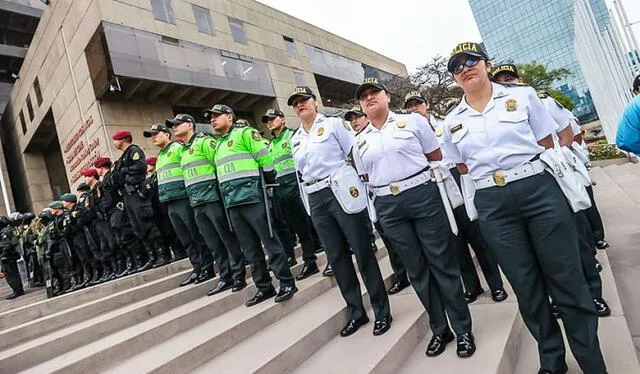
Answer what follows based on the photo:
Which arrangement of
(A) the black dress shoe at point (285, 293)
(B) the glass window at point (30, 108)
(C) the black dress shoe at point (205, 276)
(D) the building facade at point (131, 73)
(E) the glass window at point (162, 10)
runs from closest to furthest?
(A) the black dress shoe at point (285, 293)
(C) the black dress shoe at point (205, 276)
(D) the building facade at point (131, 73)
(E) the glass window at point (162, 10)
(B) the glass window at point (30, 108)

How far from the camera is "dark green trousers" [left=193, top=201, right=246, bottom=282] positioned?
12.7 feet

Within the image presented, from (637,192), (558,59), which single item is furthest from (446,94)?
(558,59)

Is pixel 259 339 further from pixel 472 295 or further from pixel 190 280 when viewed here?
pixel 472 295

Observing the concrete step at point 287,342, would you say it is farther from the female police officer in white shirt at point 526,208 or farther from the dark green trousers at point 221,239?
the female police officer in white shirt at point 526,208

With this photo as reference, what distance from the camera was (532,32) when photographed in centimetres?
7412

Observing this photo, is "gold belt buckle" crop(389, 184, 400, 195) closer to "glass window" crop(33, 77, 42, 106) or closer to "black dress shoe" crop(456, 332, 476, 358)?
"black dress shoe" crop(456, 332, 476, 358)

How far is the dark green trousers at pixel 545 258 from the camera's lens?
1.93 m

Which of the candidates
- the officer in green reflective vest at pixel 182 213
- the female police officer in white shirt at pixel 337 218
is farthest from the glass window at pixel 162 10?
the female police officer in white shirt at pixel 337 218

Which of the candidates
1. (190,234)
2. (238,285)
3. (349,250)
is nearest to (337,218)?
(349,250)

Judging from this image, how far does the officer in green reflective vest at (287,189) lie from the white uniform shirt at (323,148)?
1.36 metres

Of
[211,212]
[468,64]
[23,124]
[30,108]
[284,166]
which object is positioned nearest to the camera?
[468,64]

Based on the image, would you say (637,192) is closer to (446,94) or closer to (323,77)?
(446,94)

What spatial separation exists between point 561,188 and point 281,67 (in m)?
20.5

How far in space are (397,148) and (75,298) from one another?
3682 millimetres
